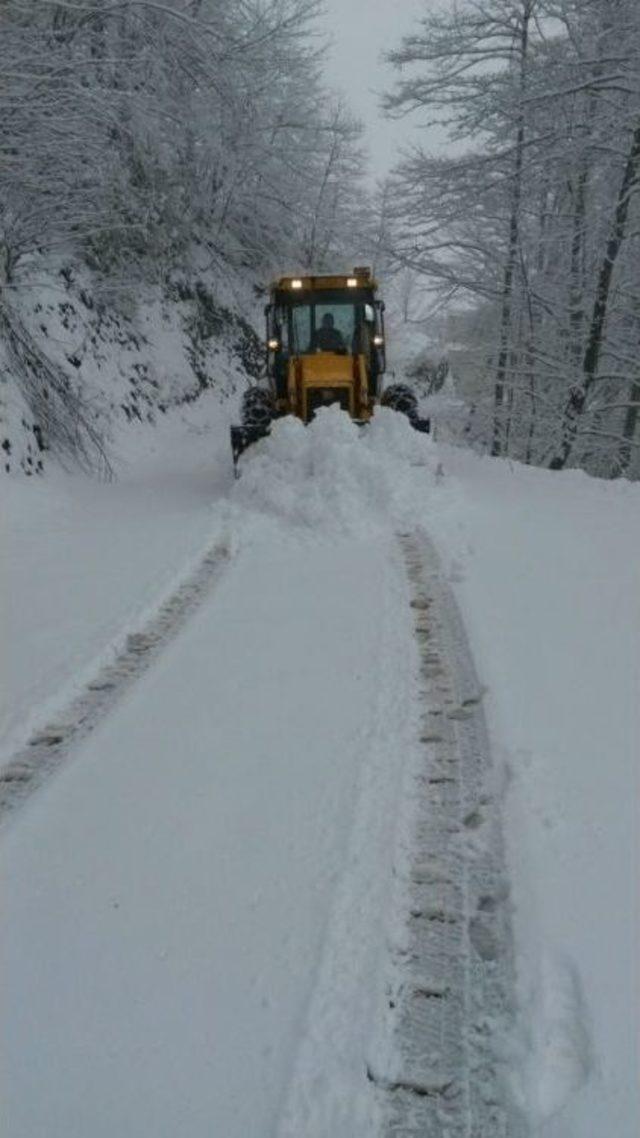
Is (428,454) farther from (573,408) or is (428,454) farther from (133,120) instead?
(133,120)

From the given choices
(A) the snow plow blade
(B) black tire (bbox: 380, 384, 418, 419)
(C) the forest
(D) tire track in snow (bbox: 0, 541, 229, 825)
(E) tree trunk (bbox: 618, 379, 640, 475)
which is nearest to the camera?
(D) tire track in snow (bbox: 0, 541, 229, 825)

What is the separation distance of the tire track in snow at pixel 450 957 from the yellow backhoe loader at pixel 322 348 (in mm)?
6893

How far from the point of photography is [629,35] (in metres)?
9.49

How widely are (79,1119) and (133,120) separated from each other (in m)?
11.8

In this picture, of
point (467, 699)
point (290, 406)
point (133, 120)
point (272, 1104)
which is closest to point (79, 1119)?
point (272, 1104)

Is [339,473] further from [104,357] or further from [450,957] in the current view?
[450,957]

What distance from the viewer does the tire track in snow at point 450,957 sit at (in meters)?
1.93

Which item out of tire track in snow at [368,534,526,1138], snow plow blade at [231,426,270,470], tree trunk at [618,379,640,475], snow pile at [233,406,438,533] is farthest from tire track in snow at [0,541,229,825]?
tree trunk at [618,379,640,475]

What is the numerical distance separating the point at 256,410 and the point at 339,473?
2.12 metres

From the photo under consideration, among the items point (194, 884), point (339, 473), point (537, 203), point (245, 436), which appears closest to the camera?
point (194, 884)

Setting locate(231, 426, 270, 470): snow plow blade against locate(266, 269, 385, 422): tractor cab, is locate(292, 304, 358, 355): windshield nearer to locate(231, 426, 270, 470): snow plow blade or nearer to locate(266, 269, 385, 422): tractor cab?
locate(266, 269, 385, 422): tractor cab

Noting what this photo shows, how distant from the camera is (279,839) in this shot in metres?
2.88

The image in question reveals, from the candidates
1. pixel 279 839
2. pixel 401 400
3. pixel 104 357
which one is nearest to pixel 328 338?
pixel 401 400

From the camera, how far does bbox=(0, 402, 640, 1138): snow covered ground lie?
1968 mm
